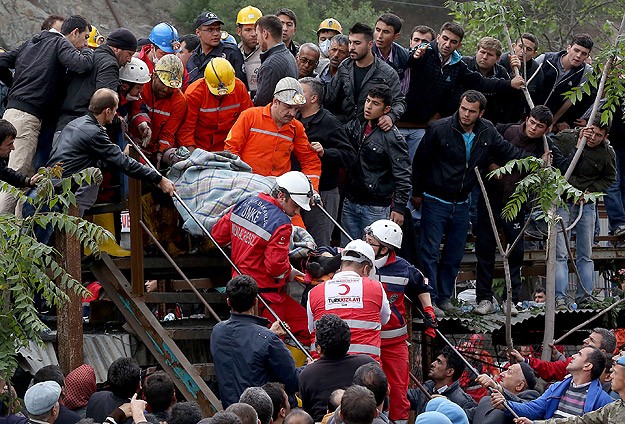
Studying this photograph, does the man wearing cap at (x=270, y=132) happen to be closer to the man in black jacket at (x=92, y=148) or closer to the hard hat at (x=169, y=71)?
the hard hat at (x=169, y=71)

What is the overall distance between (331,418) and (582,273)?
22.4 feet

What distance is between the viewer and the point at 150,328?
1004 centimetres

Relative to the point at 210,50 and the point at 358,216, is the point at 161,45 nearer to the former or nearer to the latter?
the point at 210,50

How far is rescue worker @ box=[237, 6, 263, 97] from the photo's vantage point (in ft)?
41.9

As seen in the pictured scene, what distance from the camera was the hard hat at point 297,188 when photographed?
9805 mm

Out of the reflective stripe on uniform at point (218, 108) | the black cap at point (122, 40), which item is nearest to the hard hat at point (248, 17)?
the reflective stripe on uniform at point (218, 108)

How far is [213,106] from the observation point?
11500 mm

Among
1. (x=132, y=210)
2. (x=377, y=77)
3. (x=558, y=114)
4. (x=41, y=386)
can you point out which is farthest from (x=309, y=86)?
(x=41, y=386)

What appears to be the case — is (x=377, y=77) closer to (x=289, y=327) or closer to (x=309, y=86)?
(x=309, y=86)

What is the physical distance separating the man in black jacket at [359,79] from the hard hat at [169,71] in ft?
6.74

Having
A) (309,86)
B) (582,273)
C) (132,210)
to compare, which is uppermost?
(309,86)

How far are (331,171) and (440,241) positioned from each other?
4.92ft

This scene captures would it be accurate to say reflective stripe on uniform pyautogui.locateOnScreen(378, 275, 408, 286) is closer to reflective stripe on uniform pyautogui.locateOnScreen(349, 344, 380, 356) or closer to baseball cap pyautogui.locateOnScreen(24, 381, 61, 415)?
reflective stripe on uniform pyautogui.locateOnScreen(349, 344, 380, 356)

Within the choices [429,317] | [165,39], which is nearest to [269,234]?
[429,317]
